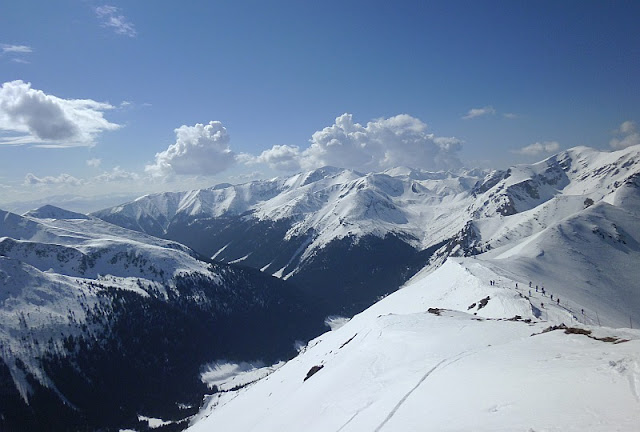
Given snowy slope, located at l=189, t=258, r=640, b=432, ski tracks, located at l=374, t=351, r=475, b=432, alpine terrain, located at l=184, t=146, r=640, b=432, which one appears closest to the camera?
snowy slope, located at l=189, t=258, r=640, b=432

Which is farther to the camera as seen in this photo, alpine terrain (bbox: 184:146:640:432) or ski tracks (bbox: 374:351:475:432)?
ski tracks (bbox: 374:351:475:432)

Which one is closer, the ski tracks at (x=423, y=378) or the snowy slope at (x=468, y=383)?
the snowy slope at (x=468, y=383)

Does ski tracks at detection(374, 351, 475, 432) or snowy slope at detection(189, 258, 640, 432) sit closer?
snowy slope at detection(189, 258, 640, 432)

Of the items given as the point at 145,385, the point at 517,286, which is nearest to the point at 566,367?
the point at 517,286

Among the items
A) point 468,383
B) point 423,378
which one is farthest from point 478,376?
point 423,378

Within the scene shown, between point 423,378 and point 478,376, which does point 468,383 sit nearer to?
point 478,376

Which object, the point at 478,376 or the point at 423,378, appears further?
the point at 423,378

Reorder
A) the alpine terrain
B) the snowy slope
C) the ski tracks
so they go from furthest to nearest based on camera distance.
A: the ski tracks < the alpine terrain < the snowy slope

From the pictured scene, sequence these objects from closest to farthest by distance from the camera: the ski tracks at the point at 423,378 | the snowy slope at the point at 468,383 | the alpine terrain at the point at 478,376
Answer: the snowy slope at the point at 468,383
the alpine terrain at the point at 478,376
the ski tracks at the point at 423,378
